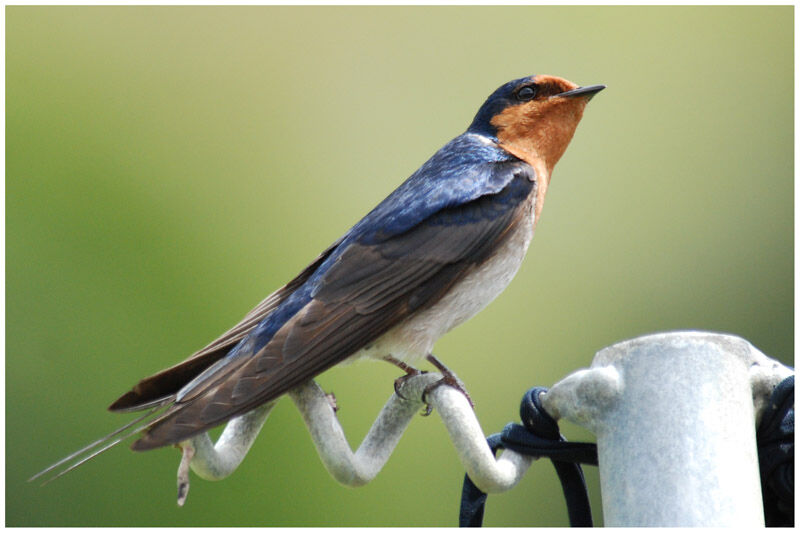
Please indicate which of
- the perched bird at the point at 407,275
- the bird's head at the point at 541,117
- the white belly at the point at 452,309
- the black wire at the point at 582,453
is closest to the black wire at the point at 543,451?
the black wire at the point at 582,453

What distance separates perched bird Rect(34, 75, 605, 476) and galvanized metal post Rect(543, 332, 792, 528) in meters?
0.63

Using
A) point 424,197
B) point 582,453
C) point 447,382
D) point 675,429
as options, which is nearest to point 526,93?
point 424,197

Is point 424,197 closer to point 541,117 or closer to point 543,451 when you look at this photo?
point 541,117

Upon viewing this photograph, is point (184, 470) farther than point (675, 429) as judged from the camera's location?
Yes

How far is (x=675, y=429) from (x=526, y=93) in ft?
5.15

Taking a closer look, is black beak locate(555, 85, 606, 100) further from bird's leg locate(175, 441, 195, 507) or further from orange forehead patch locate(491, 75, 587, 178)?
bird's leg locate(175, 441, 195, 507)

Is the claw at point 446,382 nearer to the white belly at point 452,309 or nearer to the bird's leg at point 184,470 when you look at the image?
the white belly at point 452,309

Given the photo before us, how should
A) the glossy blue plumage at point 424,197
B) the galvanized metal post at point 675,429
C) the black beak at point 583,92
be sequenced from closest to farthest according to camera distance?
the galvanized metal post at point 675,429
the glossy blue plumage at point 424,197
the black beak at point 583,92

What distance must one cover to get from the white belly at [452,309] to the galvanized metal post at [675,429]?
0.85m

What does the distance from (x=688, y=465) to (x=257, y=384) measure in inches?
31.4

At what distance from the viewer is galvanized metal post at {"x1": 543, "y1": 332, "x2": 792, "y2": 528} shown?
4.69 ft

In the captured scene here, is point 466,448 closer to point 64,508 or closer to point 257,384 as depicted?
point 257,384

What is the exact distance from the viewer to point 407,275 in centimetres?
234

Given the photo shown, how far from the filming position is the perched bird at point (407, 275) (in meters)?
1.96
